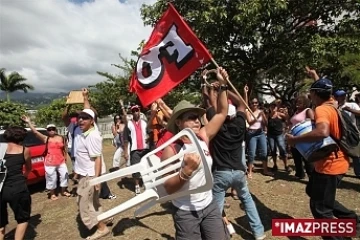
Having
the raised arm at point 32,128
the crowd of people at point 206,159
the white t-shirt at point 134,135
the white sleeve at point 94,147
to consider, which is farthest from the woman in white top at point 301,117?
the raised arm at point 32,128

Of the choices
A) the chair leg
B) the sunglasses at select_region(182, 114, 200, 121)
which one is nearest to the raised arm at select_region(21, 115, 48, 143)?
the sunglasses at select_region(182, 114, 200, 121)

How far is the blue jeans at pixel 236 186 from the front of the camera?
409 cm

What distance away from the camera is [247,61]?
12117 mm

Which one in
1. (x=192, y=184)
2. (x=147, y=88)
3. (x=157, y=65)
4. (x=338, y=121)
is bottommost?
(x=192, y=184)

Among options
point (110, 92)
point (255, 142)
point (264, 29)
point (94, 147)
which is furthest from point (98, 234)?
point (110, 92)

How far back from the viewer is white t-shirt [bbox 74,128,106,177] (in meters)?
4.84

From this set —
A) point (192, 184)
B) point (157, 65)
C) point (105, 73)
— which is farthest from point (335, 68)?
point (105, 73)

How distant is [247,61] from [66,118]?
7007mm

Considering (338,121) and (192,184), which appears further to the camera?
(338,121)

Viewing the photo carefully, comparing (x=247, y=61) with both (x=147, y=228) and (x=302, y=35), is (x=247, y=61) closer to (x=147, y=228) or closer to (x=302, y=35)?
(x=302, y=35)

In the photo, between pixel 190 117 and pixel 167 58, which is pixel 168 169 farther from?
pixel 167 58

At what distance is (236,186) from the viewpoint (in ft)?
13.9

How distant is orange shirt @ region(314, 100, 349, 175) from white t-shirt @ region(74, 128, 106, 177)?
2.90m

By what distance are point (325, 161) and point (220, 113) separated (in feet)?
4.06
